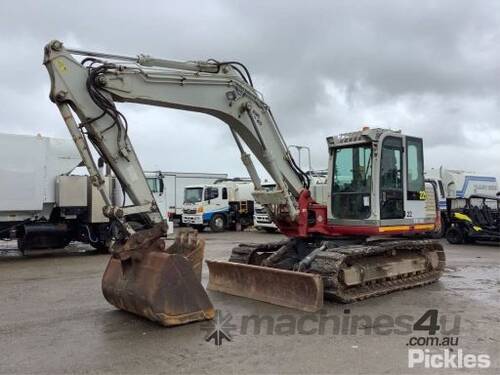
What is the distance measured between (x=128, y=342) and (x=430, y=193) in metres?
6.86

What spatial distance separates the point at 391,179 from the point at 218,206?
61.9 ft

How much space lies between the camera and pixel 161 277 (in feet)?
21.2

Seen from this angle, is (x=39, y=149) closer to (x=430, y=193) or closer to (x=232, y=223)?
(x=430, y=193)

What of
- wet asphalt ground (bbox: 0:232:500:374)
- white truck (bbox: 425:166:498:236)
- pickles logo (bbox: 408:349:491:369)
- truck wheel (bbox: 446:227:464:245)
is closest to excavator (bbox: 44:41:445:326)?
wet asphalt ground (bbox: 0:232:500:374)

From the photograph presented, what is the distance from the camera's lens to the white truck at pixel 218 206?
27.1 metres

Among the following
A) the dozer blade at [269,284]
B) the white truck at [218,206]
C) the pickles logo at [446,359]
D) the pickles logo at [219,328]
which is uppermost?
the white truck at [218,206]

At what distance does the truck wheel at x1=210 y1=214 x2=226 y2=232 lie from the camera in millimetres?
27188

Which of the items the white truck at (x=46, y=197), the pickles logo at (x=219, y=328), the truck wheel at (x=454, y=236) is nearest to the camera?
the pickles logo at (x=219, y=328)

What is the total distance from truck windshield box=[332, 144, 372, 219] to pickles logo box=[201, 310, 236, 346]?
3.01m

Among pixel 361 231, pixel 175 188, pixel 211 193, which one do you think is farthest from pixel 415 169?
pixel 175 188

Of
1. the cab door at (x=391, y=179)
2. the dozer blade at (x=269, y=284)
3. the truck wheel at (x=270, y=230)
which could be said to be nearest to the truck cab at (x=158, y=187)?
the truck wheel at (x=270, y=230)

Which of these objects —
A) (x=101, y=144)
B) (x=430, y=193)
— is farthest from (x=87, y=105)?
(x=430, y=193)

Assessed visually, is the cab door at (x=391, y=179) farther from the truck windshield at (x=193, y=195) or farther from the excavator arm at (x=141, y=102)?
the truck windshield at (x=193, y=195)

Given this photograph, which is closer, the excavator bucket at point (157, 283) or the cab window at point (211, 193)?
the excavator bucket at point (157, 283)
